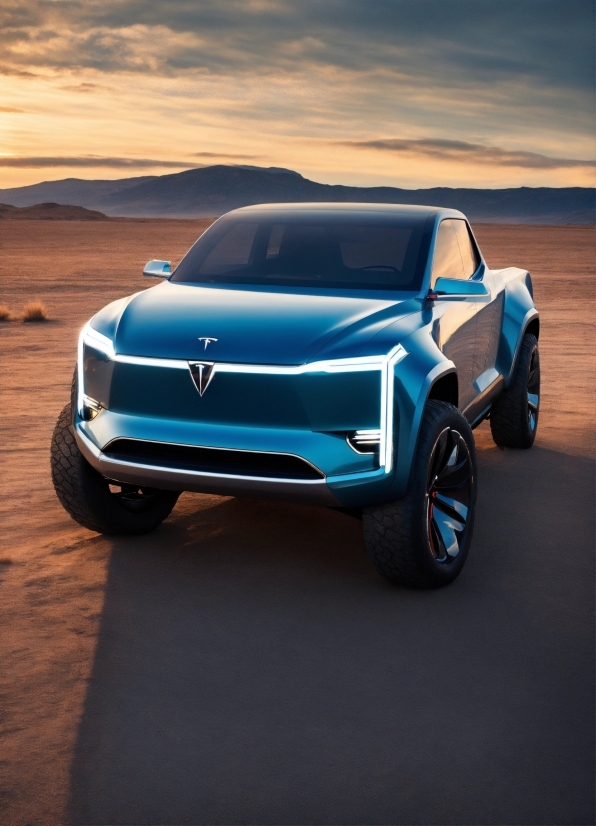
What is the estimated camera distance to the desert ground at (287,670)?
10.6ft

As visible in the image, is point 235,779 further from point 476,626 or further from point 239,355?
point 239,355

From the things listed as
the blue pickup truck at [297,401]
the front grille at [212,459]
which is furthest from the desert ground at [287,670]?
the front grille at [212,459]

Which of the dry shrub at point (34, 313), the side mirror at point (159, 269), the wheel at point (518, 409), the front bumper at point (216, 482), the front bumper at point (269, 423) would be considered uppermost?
the side mirror at point (159, 269)

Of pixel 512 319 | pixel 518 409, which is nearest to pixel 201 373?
pixel 512 319

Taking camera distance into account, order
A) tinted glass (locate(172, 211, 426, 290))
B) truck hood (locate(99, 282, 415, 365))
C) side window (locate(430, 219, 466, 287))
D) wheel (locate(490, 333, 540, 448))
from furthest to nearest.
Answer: wheel (locate(490, 333, 540, 448)) → side window (locate(430, 219, 466, 287)) → tinted glass (locate(172, 211, 426, 290)) → truck hood (locate(99, 282, 415, 365))

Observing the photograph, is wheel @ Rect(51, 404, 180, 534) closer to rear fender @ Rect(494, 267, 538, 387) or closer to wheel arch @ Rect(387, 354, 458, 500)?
wheel arch @ Rect(387, 354, 458, 500)

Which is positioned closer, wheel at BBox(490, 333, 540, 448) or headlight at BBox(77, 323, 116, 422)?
headlight at BBox(77, 323, 116, 422)

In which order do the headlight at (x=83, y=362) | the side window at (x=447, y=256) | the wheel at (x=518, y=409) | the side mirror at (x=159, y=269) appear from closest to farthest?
the headlight at (x=83, y=362)
the side window at (x=447, y=256)
the side mirror at (x=159, y=269)
the wheel at (x=518, y=409)

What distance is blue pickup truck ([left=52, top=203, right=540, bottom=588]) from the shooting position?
4477 mm

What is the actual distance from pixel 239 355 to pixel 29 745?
1.93 metres

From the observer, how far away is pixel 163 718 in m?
3.69

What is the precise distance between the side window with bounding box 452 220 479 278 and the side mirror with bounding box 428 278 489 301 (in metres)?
1.27

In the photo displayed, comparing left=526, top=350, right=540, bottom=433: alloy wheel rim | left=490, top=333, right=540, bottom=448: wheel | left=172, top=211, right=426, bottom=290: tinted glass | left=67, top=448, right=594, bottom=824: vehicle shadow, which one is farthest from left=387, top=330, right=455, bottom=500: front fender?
left=526, top=350, right=540, bottom=433: alloy wheel rim

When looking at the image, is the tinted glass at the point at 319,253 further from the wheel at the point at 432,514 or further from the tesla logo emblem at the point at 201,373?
Result: the tesla logo emblem at the point at 201,373
